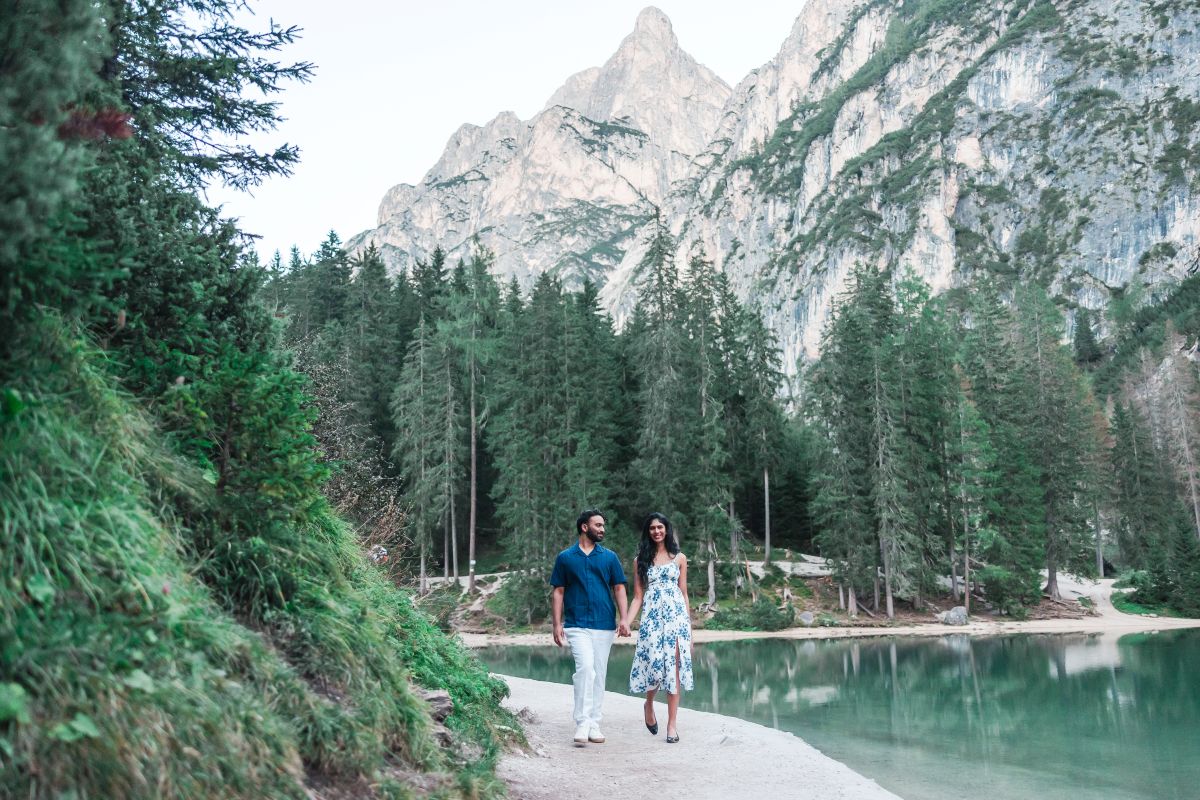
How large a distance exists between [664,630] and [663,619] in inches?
3.9

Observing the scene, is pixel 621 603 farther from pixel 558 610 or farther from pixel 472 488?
pixel 472 488

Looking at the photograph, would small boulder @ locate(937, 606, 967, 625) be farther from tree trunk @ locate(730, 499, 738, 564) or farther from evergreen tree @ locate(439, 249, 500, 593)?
evergreen tree @ locate(439, 249, 500, 593)

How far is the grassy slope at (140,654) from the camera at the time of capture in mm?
2588

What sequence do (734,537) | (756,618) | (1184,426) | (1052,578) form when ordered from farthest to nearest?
(1184,426)
(1052,578)
(734,537)
(756,618)

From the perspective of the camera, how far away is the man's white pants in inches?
273

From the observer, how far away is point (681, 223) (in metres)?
183

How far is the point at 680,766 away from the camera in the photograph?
21.1 feet

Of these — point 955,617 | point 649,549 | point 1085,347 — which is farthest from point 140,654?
point 1085,347

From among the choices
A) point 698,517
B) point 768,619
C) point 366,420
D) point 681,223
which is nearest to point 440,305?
point 366,420

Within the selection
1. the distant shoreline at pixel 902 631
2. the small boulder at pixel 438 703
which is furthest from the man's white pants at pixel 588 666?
the distant shoreline at pixel 902 631

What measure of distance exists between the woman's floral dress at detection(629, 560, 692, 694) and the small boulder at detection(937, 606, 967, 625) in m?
27.5

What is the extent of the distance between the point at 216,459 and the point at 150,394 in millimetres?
677

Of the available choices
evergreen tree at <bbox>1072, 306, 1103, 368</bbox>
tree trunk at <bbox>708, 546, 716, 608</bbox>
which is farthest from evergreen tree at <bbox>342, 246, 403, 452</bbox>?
evergreen tree at <bbox>1072, 306, 1103, 368</bbox>

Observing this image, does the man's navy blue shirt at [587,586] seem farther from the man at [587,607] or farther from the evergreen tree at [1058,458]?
the evergreen tree at [1058,458]
